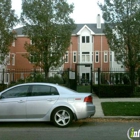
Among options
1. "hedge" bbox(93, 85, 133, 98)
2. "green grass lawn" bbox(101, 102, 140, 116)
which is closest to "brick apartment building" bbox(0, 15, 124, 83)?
"hedge" bbox(93, 85, 133, 98)

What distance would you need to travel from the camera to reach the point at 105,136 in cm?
763

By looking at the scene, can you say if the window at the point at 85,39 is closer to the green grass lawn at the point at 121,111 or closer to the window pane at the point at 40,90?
the green grass lawn at the point at 121,111

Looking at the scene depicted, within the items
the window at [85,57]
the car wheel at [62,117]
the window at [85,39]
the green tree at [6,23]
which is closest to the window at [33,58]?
the green tree at [6,23]

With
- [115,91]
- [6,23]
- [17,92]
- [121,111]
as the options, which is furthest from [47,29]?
[17,92]

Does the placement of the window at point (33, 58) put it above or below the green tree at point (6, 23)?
below

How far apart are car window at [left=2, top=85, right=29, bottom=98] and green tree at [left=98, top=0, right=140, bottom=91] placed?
11.9 metres

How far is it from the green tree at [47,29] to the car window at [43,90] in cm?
1203

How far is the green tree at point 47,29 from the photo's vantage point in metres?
21.3

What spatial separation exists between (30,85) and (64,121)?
65.8 inches

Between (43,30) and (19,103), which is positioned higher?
(43,30)

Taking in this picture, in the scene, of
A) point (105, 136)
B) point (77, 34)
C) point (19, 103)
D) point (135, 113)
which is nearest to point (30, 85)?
point (19, 103)

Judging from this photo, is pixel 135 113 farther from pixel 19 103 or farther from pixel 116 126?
pixel 19 103

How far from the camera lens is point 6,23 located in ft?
69.6

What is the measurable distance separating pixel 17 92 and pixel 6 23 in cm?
1311
